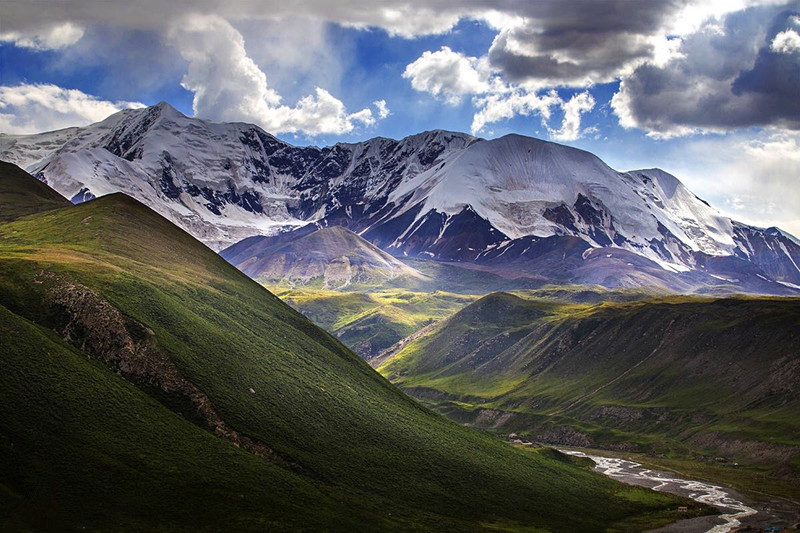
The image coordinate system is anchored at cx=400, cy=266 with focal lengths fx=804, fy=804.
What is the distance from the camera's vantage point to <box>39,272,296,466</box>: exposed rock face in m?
145

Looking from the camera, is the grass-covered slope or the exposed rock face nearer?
the grass-covered slope

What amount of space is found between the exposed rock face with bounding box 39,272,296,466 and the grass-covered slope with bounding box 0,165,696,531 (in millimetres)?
312

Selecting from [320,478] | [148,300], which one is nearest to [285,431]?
[320,478]

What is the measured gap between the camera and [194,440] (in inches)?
5285

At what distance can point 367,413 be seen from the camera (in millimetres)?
188125

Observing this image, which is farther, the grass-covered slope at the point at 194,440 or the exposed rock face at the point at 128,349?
the exposed rock face at the point at 128,349

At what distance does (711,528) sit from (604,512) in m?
23.1

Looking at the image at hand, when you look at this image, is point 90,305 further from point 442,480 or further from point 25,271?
point 442,480

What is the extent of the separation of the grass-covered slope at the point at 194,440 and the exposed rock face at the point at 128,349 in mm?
312

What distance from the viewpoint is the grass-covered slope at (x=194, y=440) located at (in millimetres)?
111938

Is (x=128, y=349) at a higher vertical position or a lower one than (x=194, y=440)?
higher

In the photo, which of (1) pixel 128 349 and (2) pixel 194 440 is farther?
(1) pixel 128 349

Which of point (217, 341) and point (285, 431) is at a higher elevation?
point (217, 341)

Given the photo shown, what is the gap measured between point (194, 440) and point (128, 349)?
1064 inches
